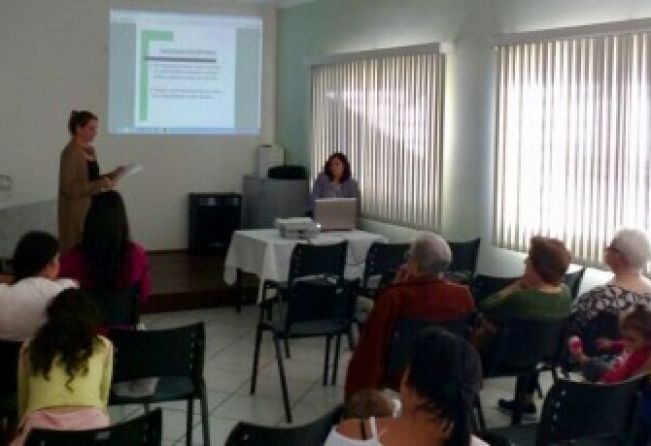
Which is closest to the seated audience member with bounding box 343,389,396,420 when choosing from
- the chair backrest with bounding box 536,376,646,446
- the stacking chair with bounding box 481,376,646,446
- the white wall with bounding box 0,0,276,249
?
the stacking chair with bounding box 481,376,646,446

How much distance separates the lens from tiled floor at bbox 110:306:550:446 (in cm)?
480

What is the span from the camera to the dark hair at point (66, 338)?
2893mm

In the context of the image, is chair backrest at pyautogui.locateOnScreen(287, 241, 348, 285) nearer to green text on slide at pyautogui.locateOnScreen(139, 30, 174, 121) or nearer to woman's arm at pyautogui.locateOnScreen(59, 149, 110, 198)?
woman's arm at pyautogui.locateOnScreen(59, 149, 110, 198)

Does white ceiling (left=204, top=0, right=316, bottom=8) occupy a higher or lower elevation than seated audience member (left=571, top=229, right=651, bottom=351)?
higher

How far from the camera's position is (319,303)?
5066 mm

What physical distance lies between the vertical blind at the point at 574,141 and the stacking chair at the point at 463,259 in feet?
1.59

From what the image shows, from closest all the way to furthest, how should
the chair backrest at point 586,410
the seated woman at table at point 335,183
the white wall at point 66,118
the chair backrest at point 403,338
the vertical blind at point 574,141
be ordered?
the chair backrest at point 586,410 → the chair backrest at point 403,338 → the vertical blind at point 574,141 → the seated woman at table at point 335,183 → the white wall at point 66,118

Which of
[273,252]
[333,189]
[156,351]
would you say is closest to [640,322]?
[156,351]

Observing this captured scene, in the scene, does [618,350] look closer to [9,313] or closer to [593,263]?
[593,263]

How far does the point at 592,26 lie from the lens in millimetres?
5738

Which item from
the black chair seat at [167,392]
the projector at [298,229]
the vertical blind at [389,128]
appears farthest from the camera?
the vertical blind at [389,128]

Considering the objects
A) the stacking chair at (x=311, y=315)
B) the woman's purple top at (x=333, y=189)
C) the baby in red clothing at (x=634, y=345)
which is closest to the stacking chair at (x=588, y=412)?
the baby in red clothing at (x=634, y=345)

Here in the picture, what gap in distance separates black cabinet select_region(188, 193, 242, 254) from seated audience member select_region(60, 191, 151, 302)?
5.25m

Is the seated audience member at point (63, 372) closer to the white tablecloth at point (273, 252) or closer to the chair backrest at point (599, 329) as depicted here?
the chair backrest at point (599, 329)
